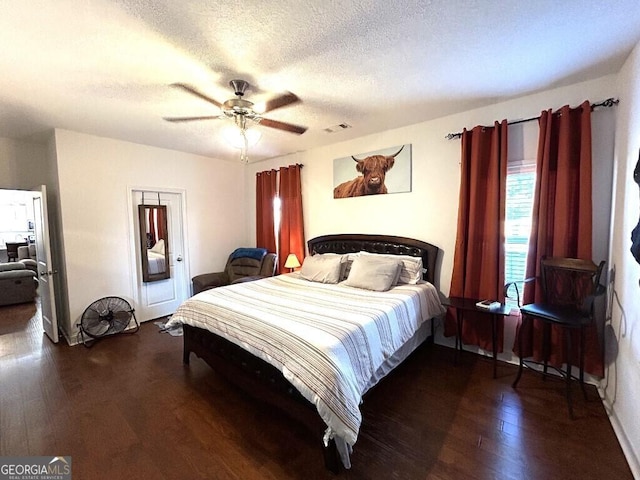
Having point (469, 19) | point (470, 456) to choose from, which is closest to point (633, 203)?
point (469, 19)

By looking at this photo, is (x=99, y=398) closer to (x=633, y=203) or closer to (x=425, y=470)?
(x=425, y=470)

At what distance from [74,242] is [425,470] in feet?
14.2

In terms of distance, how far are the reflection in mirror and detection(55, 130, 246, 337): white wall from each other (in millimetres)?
185

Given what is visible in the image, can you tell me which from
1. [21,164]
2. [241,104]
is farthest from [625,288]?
[21,164]

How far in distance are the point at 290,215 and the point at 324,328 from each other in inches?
112

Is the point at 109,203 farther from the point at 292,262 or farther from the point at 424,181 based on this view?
the point at 424,181

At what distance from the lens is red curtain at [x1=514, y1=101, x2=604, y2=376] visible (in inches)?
91.6

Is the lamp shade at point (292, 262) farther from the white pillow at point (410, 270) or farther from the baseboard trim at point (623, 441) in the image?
the baseboard trim at point (623, 441)

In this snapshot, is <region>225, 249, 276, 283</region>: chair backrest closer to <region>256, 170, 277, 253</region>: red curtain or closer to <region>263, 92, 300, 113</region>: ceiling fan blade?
<region>256, 170, 277, 253</region>: red curtain

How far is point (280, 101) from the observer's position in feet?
8.29

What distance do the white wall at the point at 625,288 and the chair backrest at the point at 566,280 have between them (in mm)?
158

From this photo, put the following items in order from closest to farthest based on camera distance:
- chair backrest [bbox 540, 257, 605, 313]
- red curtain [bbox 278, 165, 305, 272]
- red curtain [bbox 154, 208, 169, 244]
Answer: chair backrest [bbox 540, 257, 605, 313] < red curtain [bbox 154, 208, 169, 244] < red curtain [bbox 278, 165, 305, 272]

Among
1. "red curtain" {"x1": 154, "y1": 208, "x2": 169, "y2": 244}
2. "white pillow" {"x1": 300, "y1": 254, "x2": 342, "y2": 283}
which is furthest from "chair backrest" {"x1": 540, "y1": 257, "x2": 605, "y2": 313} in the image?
"red curtain" {"x1": 154, "y1": 208, "x2": 169, "y2": 244}

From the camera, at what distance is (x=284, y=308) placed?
7.87 ft
